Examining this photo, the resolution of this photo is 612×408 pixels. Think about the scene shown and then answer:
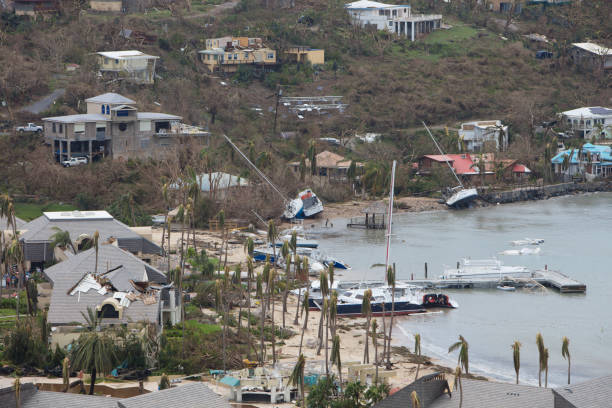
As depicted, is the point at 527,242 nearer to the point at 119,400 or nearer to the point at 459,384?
the point at 459,384

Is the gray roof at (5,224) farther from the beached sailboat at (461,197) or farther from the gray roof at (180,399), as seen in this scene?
the beached sailboat at (461,197)

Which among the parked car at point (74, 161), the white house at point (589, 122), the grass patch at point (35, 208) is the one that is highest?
the white house at point (589, 122)

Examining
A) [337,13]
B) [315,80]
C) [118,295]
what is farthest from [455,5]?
[118,295]

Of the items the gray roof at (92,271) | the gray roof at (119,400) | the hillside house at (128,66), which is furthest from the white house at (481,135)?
the gray roof at (119,400)

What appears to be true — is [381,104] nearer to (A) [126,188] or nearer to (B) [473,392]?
(A) [126,188]

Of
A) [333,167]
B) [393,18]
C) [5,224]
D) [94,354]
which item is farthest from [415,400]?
[393,18]

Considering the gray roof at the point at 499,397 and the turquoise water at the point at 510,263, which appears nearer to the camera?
the gray roof at the point at 499,397
